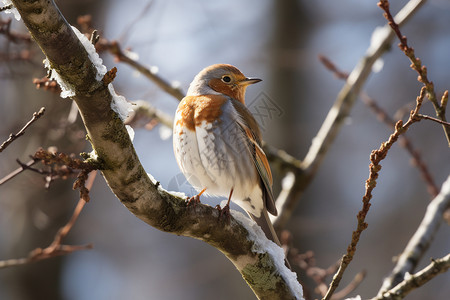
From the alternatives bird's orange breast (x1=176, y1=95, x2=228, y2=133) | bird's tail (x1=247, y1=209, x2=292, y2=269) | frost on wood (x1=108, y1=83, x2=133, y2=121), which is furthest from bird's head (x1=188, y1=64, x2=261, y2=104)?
frost on wood (x1=108, y1=83, x2=133, y2=121)

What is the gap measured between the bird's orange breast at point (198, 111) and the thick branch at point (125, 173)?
832 millimetres

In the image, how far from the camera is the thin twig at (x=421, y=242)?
280cm

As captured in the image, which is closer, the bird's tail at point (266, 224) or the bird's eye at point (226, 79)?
the bird's tail at point (266, 224)

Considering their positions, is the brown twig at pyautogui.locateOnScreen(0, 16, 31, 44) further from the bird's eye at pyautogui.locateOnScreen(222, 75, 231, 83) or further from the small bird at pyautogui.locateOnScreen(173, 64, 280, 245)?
the bird's eye at pyautogui.locateOnScreen(222, 75, 231, 83)

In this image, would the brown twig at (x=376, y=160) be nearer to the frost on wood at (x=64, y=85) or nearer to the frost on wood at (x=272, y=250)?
the frost on wood at (x=272, y=250)

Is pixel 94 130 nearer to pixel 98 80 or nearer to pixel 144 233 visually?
pixel 98 80

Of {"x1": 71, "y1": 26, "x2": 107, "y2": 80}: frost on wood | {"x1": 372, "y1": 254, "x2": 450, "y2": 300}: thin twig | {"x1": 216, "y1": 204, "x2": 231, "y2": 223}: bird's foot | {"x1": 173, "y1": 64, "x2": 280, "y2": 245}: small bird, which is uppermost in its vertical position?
{"x1": 173, "y1": 64, "x2": 280, "y2": 245}: small bird

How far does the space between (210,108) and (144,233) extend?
7.40 metres

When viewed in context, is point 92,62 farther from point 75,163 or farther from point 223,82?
point 223,82

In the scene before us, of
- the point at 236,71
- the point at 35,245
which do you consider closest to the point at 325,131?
the point at 236,71

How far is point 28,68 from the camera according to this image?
4453mm

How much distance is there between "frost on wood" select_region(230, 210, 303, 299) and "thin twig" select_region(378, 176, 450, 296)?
2.10ft

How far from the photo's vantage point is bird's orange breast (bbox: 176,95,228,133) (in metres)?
3.03

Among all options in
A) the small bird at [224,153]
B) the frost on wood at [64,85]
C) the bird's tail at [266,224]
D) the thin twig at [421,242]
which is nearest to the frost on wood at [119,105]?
the frost on wood at [64,85]
